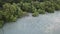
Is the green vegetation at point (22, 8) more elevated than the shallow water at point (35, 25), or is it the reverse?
the green vegetation at point (22, 8)

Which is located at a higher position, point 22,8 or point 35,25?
point 22,8

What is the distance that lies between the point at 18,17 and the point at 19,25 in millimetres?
626

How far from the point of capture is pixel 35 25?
15.4 feet

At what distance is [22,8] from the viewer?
19.0 ft

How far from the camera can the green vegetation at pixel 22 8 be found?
4.86 m

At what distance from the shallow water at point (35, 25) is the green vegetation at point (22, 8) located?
0.70 ft

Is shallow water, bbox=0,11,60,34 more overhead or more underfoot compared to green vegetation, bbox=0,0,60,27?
more underfoot

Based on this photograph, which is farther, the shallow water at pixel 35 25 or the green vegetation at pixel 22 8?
the green vegetation at pixel 22 8

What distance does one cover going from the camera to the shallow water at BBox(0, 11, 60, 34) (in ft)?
14.1

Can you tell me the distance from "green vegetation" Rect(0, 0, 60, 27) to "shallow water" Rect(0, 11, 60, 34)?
0.70ft

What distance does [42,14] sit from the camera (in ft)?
18.8

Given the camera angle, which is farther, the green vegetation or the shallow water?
the green vegetation

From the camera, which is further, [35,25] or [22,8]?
[22,8]

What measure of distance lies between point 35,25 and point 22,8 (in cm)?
133
